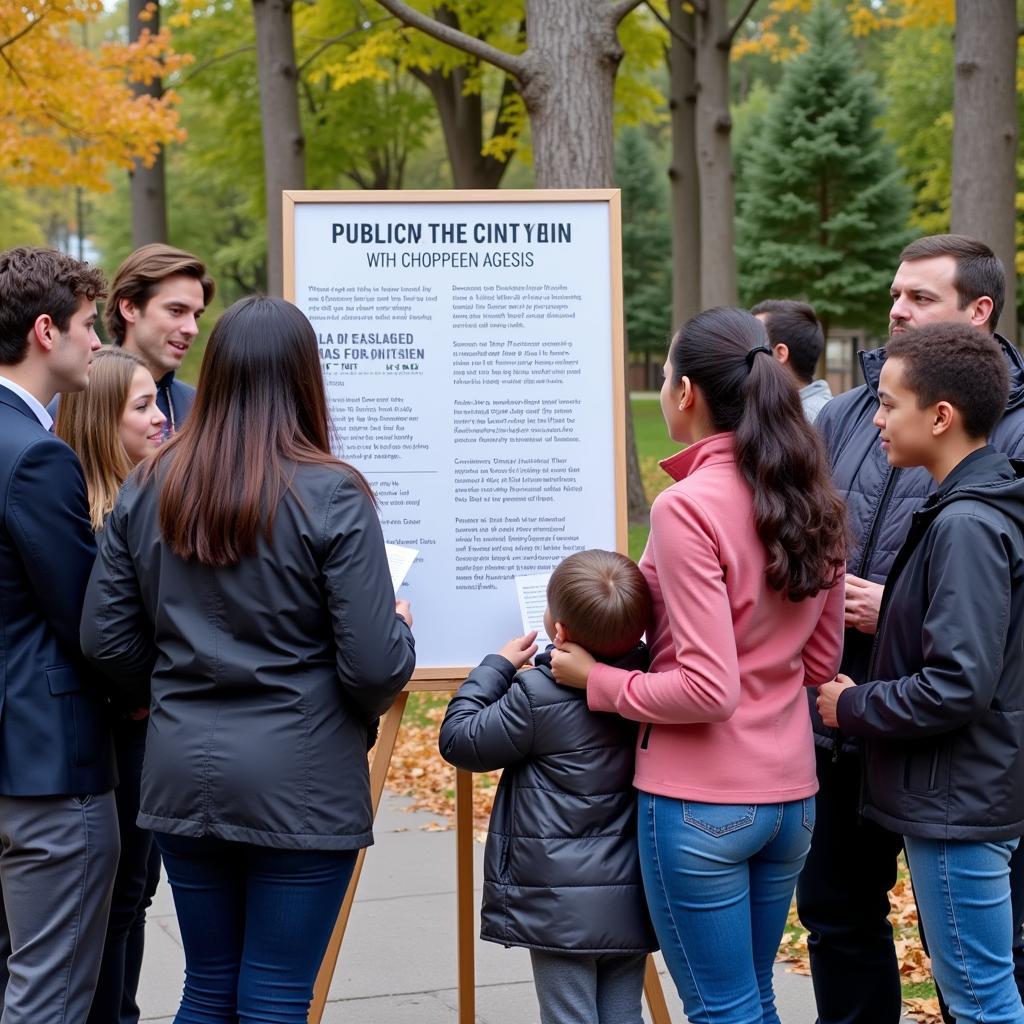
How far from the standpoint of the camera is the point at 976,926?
3053 mm

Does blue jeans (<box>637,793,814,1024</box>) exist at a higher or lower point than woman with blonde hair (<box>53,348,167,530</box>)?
lower

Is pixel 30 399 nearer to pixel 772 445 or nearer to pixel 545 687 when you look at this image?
pixel 545 687

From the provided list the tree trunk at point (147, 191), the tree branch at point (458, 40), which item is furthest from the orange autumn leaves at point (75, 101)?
the tree branch at point (458, 40)

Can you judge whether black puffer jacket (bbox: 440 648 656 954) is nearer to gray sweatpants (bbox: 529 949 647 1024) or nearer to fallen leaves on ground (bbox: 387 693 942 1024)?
gray sweatpants (bbox: 529 949 647 1024)

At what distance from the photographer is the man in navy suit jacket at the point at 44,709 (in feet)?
9.91

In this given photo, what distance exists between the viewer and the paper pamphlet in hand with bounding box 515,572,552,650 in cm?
401

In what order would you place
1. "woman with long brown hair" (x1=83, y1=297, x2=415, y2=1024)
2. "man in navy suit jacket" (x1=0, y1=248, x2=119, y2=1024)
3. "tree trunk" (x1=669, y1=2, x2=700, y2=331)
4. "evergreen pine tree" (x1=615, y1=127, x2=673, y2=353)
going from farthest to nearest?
"evergreen pine tree" (x1=615, y1=127, x2=673, y2=353), "tree trunk" (x1=669, y1=2, x2=700, y2=331), "man in navy suit jacket" (x1=0, y1=248, x2=119, y2=1024), "woman with long brown hair" (x1=83, y1=297, x2=415, y2=1024)

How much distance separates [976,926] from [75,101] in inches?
460

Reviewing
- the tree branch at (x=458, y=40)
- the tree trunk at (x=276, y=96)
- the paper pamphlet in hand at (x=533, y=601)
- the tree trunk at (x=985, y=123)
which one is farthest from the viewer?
the tree trunk at (x=276, y=96)

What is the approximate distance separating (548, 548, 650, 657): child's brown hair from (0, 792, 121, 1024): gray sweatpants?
1177 millimetres

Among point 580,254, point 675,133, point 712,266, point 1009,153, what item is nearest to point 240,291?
point 675,133

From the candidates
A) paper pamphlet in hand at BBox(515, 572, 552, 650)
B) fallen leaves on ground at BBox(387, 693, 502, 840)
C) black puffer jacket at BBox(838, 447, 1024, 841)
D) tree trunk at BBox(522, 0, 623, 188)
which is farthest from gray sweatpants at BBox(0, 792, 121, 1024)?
tree trunk at BBox(522, 0, 623, 188)

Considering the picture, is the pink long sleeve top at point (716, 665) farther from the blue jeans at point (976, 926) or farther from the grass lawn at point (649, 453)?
the grass lawn at point (649, 453)

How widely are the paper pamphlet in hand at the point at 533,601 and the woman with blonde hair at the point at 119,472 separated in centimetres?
113
